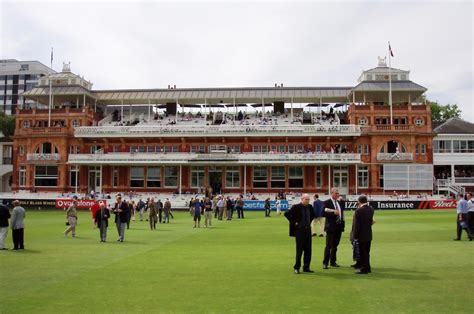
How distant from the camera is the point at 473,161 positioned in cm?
6041

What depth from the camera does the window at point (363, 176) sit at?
57656 mm

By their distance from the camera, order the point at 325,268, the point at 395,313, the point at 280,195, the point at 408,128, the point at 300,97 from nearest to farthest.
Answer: the point at 395,313 < the point at 325,268 < the point at 280,195 < the point at 408,128 < the point at 300,97

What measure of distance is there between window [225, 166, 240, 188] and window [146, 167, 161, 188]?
8.21 metres

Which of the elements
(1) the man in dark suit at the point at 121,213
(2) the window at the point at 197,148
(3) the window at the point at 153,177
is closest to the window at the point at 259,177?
(2) the window at the point at 197,148

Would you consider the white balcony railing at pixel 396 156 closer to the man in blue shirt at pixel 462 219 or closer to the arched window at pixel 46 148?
the man in blue shirt at pixel 462 219

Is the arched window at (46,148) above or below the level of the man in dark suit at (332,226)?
above

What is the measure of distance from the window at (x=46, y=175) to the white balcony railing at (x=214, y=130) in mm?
5769

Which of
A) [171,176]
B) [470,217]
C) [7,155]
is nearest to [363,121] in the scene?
[171,176]

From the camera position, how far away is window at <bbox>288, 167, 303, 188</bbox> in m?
58.0

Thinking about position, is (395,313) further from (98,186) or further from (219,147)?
(98,186)

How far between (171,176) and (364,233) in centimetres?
4880

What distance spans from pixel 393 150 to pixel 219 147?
20.8 metres

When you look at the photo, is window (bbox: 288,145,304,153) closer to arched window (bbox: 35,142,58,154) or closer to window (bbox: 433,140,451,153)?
window (bbox: 433,140,451,153)

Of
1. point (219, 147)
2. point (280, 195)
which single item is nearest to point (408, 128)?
point (280, 195)
